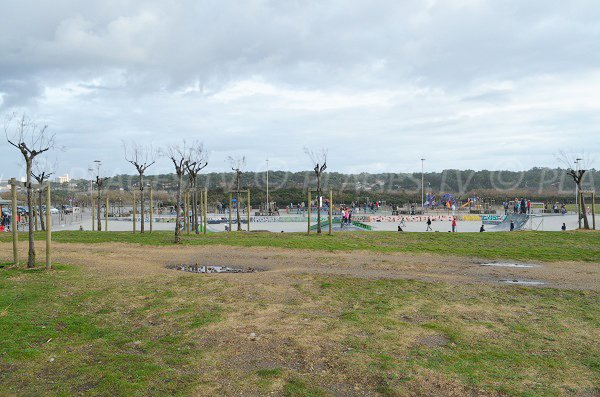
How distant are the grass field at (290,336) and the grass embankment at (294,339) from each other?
3 centimetres

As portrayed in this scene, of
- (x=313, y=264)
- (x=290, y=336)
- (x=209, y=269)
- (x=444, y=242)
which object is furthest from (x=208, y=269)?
(x=444, y=242)

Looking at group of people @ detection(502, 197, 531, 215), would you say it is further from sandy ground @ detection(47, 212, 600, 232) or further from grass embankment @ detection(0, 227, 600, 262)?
grass embankment @ detection(0, 227, 600, 262)

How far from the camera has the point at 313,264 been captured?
14.2m

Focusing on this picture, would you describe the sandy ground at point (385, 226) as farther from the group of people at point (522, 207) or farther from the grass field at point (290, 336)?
the grass field at point (290, 336)

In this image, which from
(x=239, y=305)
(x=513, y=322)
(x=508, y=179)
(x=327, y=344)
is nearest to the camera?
(x=327, y=344)

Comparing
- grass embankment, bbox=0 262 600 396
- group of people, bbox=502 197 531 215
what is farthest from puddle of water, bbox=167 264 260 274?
group of people, bbox=502 197 531 215

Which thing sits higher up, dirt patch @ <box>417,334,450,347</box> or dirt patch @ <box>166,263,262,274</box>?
dirt patch @ <box>417,334,450,347</box>

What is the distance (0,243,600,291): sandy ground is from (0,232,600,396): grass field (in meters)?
1.03

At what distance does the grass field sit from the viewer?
5184 millimetres

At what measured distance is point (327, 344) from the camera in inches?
257

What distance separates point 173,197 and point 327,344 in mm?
83219

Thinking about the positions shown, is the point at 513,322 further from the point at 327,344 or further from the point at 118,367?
the point at 118,367

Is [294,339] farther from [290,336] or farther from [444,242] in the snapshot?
[444,242]

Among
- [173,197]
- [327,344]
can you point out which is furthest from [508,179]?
[327,344]
